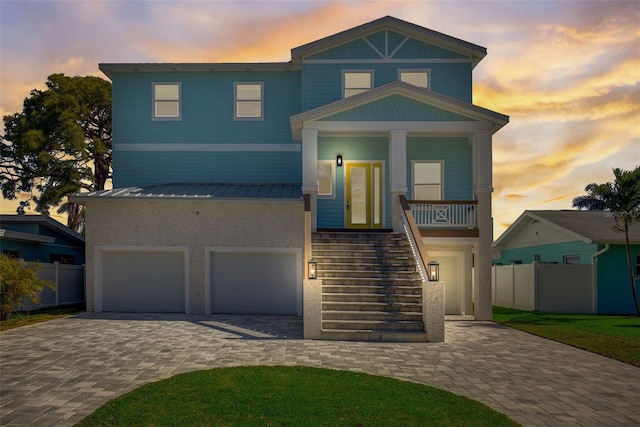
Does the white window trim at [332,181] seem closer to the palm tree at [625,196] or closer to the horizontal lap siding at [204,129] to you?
the horizontal lap siding at [204,129]

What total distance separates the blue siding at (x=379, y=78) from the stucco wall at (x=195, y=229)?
216 inches

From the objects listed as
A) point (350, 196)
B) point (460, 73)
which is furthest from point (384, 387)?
point (460, 73)

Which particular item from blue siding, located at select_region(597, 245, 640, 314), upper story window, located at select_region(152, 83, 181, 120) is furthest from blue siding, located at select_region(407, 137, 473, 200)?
upper story window, located at select_region(152, 83, 181, 120)

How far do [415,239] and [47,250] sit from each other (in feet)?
53.7

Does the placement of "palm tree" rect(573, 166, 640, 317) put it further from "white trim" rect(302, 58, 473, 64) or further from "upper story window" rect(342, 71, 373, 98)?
"upper story window" rect(342, 71, 373, 98)

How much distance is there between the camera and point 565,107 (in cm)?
1703

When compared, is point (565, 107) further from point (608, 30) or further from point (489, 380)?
point (489, 380)

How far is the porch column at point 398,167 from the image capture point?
15297 mm

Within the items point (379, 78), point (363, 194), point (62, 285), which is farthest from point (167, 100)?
point (363, 194)

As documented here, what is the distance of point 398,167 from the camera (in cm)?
1536

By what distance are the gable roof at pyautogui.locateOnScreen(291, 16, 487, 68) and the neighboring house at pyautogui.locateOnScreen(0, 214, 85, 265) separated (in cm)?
1245

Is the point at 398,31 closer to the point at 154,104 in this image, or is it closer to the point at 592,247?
the point at 154,104

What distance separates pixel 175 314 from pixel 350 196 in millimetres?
7451

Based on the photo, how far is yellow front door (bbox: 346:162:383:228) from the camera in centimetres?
1770
